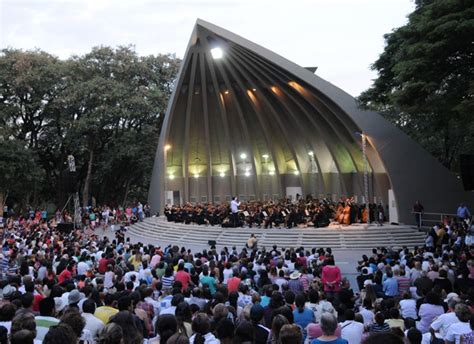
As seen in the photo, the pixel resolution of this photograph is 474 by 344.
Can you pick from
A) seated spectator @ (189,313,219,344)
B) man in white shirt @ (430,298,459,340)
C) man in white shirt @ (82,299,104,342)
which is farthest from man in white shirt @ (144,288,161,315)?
man in white shirt @ (430,298,459,340)

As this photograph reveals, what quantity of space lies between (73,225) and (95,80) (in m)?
12.3

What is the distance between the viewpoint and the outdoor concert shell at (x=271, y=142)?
909 inches

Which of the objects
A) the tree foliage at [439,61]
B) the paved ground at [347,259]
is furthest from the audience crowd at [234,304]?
the tree foliage at [439,61]

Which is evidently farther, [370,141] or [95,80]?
[95,80]

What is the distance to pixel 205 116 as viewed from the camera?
30.3 metres

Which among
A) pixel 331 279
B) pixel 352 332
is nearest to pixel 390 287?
pixel 331 279

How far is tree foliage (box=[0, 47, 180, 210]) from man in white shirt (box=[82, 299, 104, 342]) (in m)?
26.4

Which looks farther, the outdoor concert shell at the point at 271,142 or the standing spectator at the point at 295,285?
the outdoor concert shell at the point at 271,142

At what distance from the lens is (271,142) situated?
30.9 meters

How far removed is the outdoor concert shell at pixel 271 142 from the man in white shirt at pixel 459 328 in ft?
57.8

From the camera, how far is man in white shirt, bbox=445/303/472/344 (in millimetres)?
5375

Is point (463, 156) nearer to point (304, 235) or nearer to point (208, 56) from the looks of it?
point (304, 235)

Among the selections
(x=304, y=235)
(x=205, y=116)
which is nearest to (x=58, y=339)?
(x=304, y=235)

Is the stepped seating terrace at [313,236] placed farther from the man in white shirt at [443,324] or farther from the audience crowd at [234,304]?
the man in white shirt at [443,324]
